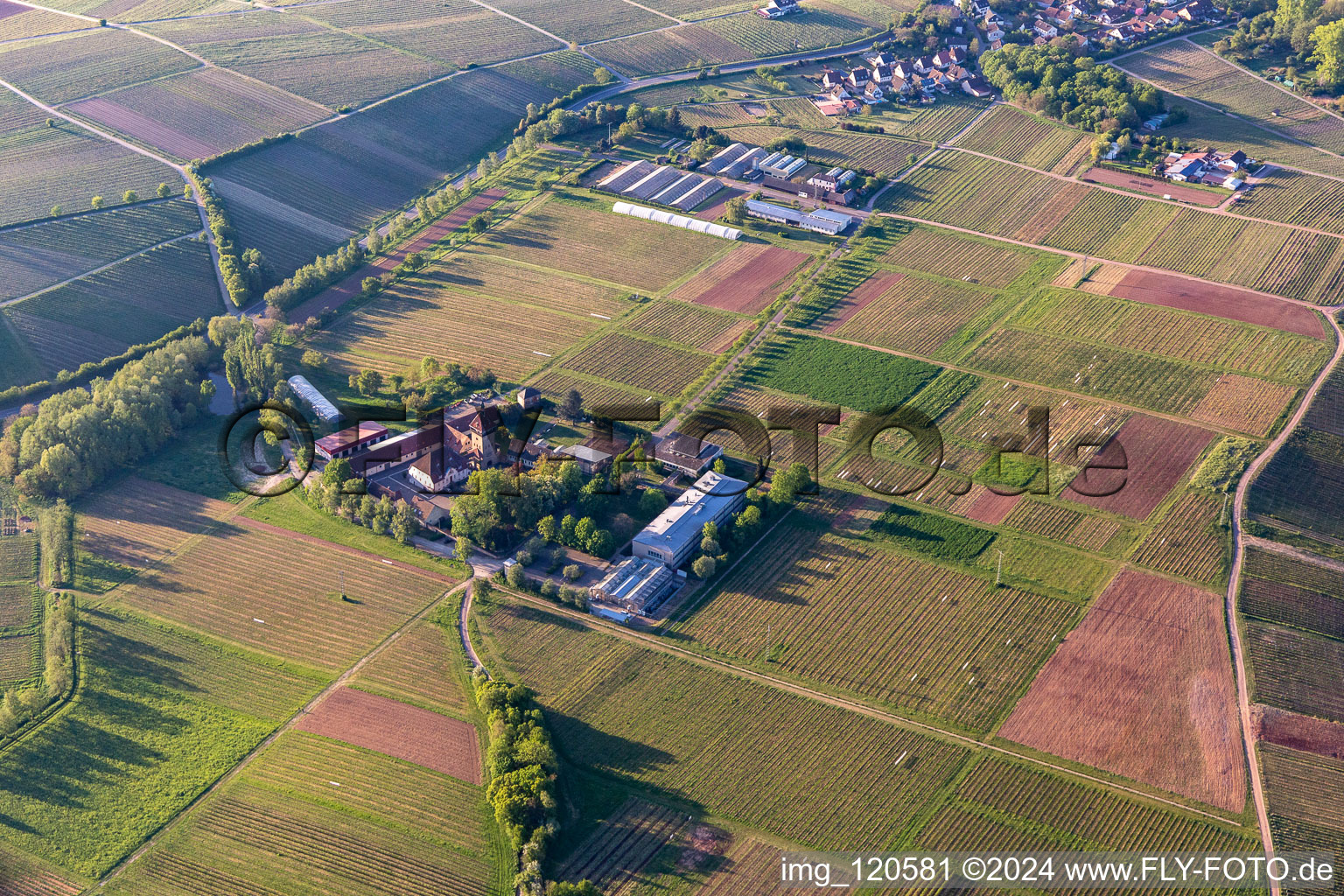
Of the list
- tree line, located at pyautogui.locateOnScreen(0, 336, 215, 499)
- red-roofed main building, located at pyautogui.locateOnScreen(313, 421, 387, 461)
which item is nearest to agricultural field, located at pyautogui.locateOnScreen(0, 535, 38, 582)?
tree line, located at pyautogui.locateOnScreen(0, 336, 215, 499)

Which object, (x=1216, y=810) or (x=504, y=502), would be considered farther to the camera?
(x=504, y=502)

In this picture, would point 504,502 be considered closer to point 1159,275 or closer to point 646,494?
point 646,494

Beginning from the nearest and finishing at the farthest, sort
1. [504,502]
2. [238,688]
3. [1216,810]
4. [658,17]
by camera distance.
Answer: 1. [1216,810]
2. [238,688]
3. [504,502]
4. [658,17]

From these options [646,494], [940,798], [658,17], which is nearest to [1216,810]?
[940,798]

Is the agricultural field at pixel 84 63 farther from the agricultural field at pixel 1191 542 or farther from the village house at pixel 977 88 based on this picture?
the agricultural field at pixel 1191 542

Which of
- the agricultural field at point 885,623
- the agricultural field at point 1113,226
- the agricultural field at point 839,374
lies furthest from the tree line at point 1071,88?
the agricultural field at point 885,623
